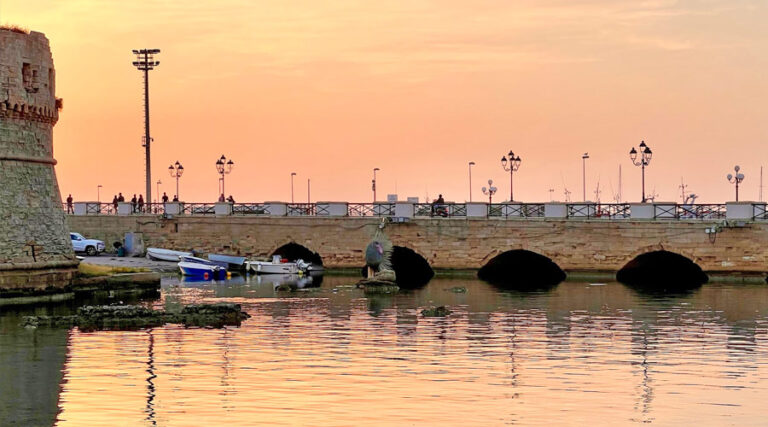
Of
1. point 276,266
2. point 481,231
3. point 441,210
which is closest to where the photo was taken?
point 481,231

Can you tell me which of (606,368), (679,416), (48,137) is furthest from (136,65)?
(679,416)

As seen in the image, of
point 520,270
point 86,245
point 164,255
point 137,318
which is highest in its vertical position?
point 86,245

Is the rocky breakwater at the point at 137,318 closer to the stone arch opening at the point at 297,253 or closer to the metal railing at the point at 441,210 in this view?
the metal railing at the point at 441,210

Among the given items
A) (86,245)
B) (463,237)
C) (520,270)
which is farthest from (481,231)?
(86,245)

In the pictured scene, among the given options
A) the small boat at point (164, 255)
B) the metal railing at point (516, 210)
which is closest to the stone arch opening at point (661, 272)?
the metal railing at point (516, 210)

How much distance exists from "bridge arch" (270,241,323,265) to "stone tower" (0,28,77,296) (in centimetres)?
2054

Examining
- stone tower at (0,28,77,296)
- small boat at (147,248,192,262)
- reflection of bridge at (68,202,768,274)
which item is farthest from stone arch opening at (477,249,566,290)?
stone tower at (0,28,77,296)

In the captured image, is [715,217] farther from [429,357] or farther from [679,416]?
[679,416]

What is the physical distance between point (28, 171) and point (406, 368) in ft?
78.8

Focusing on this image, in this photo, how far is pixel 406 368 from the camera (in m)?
29.5

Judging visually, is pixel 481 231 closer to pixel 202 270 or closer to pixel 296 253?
pixel 202 270

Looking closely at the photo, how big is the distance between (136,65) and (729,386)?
193ft

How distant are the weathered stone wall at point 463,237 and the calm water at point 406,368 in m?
11.6

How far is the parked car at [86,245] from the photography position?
68938mm
